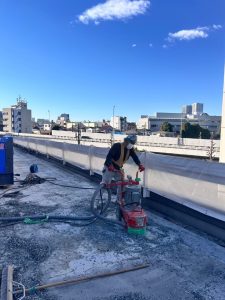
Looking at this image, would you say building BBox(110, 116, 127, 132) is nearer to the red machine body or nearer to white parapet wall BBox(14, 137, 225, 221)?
white parapet wall BBox(14, 137, 225, 221)

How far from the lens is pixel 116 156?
5656 mm

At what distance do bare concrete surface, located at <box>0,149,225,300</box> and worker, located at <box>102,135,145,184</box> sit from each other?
3.41 feet

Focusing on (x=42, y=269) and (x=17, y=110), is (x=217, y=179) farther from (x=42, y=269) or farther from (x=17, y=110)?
(x=17, y=110)

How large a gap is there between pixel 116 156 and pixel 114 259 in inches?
90.1

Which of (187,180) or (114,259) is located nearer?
(114,259)

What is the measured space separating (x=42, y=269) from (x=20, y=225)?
5.71ft

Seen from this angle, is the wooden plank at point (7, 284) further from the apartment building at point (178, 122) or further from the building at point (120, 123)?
the building at point (120, 123)

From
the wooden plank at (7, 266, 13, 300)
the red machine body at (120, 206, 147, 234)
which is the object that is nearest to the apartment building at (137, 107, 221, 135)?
the red machine body at (120, 206, 147, 234)

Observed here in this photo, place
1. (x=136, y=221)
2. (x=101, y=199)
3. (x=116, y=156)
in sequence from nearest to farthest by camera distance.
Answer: (x=136, y=221) < (x=116, y=156) < (x=101, y=199)

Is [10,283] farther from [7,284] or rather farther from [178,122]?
[178,122]

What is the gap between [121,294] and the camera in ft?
9.99

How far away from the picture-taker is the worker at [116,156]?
18.1ft

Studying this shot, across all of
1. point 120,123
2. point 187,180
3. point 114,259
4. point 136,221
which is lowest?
point 114,259

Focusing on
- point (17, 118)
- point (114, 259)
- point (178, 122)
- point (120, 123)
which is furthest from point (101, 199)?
point (178, 122)
